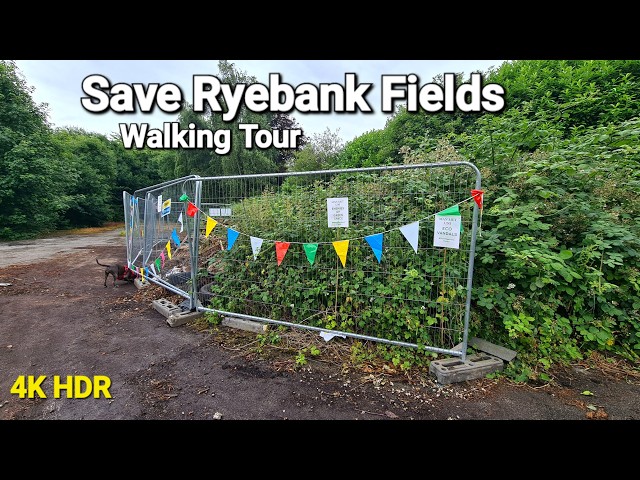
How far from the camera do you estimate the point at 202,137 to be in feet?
22.0

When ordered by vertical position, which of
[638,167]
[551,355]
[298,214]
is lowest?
[551,355]

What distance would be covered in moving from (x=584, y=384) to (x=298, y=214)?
3057mm

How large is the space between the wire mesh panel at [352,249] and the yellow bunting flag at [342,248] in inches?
0.4

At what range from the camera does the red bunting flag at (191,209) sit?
3.71m

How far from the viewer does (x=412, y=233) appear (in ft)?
8.39

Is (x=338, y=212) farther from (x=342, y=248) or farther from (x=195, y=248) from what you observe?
(x=195, y=248)

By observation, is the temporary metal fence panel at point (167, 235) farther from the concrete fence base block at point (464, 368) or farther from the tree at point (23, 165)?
the tree at point (23, 165)

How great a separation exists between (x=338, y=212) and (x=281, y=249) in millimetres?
790

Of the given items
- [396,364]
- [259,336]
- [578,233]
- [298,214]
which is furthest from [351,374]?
[578,233]

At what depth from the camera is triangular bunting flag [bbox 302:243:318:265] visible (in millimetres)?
2990

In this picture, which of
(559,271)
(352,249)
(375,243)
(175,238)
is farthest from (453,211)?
(175,238)

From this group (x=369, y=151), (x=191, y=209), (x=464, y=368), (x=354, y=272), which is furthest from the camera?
(x=369, y=151)

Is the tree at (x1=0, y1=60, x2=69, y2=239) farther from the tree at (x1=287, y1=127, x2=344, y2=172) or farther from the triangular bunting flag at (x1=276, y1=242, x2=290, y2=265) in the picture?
the triangular bunting flag at (x1=276, y1=242, x2=290, y2=265)
